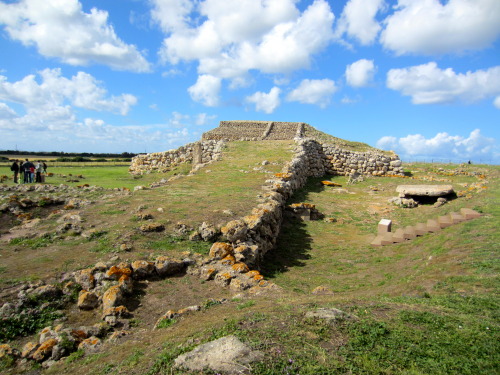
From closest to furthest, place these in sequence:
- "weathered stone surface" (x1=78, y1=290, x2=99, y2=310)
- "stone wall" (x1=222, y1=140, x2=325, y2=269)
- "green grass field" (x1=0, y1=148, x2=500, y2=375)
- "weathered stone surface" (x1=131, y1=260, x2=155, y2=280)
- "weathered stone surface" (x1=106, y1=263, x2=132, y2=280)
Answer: "green grass field" (x1=0, y1=148, x2=500, y2=375) < "weathered stone surface" (x1=78, y1=290, x2=99, y2=310) < "weathered stone surface" (x1=106, y1=263, x2=132, y2=280) < "weathered stone surface" (x1=131, y1=260, x2=155, y2=280) < "stone wall" (x1=222, y1=140, x2=325, y2=269)

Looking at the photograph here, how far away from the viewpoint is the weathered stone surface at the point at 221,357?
12.2 feet

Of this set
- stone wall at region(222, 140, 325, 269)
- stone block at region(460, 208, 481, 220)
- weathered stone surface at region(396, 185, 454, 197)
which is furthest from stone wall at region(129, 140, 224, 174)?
stone block at region(460, 208, 481, 220)

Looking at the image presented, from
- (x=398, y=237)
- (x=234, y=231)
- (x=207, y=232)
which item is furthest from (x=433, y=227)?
(x=207, y=232)

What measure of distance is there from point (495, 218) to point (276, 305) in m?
8.60

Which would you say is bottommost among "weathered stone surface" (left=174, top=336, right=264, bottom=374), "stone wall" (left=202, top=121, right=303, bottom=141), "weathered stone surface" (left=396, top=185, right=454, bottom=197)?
"weathered stone surface" (left=174, top=336, right=264, bottom=374)

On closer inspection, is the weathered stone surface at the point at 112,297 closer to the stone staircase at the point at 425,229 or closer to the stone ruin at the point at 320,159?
the stone staircase at the point at 425,229

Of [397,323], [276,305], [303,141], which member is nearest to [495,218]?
[397,323]

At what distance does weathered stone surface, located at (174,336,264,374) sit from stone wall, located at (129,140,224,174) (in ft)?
68.6

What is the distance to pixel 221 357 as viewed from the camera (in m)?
3.86

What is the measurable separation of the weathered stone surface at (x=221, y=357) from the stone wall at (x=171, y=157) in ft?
68.6

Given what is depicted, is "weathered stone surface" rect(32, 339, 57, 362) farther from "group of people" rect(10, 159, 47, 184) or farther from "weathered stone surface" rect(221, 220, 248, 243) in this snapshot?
"group of people" rect(10, 159, 47, 184)

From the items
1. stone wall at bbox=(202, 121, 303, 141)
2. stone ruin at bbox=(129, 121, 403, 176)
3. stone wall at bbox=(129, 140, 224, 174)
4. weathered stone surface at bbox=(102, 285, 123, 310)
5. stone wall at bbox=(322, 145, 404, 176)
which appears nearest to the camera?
weathered stone surface at bbox=(102, 285, 123, 310)

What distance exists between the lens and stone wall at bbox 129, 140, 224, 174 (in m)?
25.2

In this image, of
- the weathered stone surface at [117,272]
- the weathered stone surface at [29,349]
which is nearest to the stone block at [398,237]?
the weathered stone surface at [117,272]
